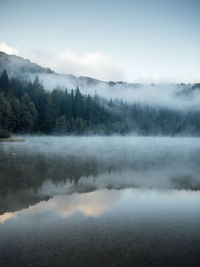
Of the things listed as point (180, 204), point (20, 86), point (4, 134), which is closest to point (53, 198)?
point (180, 204)

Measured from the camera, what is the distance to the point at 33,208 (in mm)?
9414

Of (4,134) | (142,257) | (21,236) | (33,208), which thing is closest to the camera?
(142,257)

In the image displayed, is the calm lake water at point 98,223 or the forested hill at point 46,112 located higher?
the forested hill at point 46,112

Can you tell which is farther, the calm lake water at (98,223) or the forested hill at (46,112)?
the forested hill at (46,112)

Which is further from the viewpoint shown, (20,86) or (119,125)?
(119,125)

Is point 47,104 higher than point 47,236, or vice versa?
point 47,104

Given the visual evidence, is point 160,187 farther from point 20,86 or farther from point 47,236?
point 20,86

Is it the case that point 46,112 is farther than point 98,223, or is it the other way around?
point 46,112

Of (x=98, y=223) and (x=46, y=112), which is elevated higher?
(x=46, y=112)

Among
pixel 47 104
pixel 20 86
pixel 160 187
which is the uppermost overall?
pixel 20 86

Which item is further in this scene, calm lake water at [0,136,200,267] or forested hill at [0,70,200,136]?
forested hill at [0,70,200,136]

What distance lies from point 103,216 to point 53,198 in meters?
3.61

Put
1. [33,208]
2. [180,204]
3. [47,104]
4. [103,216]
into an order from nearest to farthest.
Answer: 1. [103,216]
2. [33,208]
3. [180,204]
4. [47,104]

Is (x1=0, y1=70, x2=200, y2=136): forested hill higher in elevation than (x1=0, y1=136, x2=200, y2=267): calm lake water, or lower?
higher
